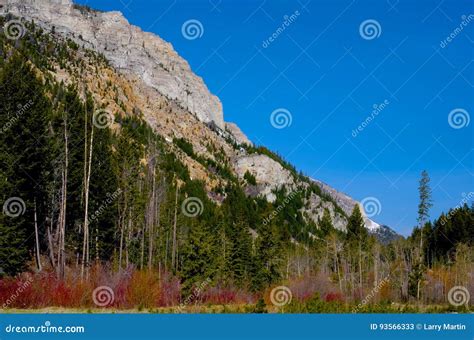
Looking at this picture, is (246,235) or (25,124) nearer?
(25,124)

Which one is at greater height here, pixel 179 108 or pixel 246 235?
pixel 179 108

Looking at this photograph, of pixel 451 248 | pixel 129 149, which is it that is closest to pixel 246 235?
pixel 129 149

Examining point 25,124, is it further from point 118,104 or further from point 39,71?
point 118,104

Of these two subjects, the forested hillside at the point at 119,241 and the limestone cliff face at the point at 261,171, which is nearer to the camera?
the forested hillside at the point at 119,241

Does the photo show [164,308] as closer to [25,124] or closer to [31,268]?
[31,268]

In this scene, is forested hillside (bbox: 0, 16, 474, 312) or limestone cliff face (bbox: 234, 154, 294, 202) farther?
limestone cliff face (bbox: 234, 154, 294, 202)

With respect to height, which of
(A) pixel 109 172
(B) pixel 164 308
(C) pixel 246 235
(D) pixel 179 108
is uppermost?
(D) pixel 179 108

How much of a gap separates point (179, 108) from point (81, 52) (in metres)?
44.3

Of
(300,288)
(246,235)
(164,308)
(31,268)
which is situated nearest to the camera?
(164,308)

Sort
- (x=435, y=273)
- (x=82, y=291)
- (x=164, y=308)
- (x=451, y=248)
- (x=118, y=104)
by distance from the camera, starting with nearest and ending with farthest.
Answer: (x=82, y=291) → (x=164, y=308) → (x=435, y=273) → (x=451, y=248) → (x=118, y=104)

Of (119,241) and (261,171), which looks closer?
(119,241)

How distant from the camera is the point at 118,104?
142 m

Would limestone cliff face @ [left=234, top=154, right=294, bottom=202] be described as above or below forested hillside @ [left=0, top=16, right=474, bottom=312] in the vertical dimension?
above

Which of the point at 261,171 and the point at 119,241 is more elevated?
the point at 261,171
